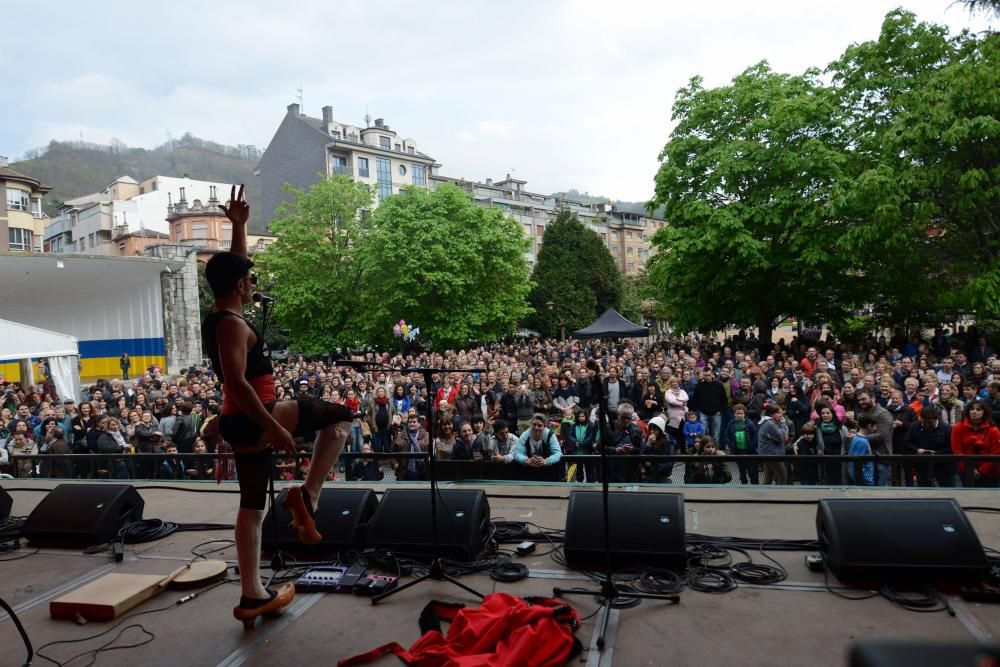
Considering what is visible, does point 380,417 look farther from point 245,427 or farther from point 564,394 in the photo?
point 245,427

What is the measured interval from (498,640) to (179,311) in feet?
94.9

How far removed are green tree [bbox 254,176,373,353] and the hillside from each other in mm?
56841

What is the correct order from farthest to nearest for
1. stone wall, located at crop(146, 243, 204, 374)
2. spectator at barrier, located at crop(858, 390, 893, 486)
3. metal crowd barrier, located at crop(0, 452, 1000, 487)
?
stone wall, located at crop(146, 243, 204, 374) → spectator at barrier, located at crop(858, 390, 893, 486) → metal crowd barrier, located at crop(0, 452, 1000, 487)

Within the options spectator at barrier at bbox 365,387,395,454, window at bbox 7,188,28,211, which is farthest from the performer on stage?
window at bbox 7,188,28,211

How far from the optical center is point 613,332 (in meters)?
19.0

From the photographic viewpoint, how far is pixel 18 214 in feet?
132

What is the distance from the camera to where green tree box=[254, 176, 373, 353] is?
98.6ft

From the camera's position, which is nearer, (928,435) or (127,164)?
(928,435)

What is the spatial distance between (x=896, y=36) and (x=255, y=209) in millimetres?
68291

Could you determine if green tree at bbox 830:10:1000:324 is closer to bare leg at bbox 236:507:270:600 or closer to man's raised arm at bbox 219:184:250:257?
man's raised arm at bbox 219:184:250:257

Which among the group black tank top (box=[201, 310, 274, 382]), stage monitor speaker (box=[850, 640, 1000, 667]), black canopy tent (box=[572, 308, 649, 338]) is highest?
black canopy tent (box=[572, 308, 649, 338])

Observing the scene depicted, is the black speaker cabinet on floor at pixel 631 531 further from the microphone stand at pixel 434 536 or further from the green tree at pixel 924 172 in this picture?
the green tree at pixel 924 172

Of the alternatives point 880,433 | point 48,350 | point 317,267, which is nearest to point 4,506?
point 880,433

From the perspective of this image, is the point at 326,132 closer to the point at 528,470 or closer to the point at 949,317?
the point at 949,317
